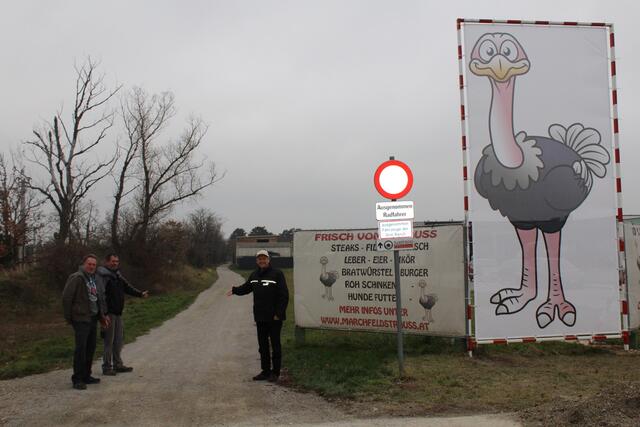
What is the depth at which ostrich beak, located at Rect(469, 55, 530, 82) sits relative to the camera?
948 cm

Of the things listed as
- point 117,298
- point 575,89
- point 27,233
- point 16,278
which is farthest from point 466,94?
point 27,233

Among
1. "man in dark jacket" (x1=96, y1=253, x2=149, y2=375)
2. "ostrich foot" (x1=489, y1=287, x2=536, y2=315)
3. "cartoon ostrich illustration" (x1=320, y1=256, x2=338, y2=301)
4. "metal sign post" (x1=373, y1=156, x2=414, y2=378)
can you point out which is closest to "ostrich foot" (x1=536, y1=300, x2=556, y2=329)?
"ostrich foot" (x1=489, y1=287, x2=536, y2=315)

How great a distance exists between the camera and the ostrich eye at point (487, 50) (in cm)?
952

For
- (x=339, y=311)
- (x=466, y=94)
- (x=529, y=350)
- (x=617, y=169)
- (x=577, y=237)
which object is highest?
(x=466, y=94)

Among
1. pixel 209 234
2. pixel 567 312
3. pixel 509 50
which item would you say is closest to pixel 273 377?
Result: pixel 567 312

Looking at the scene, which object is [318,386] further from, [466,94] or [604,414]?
[466,94]

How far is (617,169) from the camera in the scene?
9.66 meters

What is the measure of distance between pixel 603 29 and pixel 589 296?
4.47m

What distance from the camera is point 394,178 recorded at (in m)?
8.17

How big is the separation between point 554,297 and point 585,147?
99.7 inches

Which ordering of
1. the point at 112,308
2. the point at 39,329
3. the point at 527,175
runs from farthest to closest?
the point at 39,329, the point at 527,175, the point at 112,308

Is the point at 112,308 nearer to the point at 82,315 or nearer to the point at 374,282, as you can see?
the point at 82,315

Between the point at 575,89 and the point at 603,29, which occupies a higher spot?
the point at 603,29

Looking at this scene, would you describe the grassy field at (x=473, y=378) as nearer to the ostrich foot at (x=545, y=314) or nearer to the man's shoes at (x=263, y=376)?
the man's shoes at (x=263, y=376)
